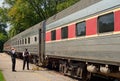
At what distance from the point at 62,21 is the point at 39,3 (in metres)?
52.2

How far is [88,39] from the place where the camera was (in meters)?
14.0

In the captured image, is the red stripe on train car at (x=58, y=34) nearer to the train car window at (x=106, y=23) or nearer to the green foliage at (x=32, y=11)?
the train car window at (x=106, y=23)

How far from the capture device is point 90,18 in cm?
1389

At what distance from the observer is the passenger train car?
1191cm

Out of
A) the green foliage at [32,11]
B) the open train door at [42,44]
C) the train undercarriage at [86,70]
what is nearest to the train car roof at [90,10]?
the train undercarriage at [86,70]

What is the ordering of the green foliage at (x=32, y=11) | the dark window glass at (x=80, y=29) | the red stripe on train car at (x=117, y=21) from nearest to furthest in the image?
the red stripe on train car at (x=117, y=21), the dark window glass at (x=80, y=29), the green foliage at (x=32, y=11)

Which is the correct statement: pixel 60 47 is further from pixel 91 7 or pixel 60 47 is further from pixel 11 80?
pixel 91 7

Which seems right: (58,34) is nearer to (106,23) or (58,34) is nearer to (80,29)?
(80,29)

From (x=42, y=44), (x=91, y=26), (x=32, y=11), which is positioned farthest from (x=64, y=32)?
(x=32, y=11)

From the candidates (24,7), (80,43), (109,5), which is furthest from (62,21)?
(24,7)

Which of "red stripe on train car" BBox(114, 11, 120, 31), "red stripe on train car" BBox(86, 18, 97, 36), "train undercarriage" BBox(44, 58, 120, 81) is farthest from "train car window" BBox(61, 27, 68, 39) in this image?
"red stripe on train car" BBox(114, 11, 120, 31)

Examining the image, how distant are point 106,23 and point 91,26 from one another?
1424 millimetres

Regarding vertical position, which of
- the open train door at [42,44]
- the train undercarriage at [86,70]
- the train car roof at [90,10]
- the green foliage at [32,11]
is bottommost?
the train undercarriage at [86,70]

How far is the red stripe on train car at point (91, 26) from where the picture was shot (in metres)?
13.4
